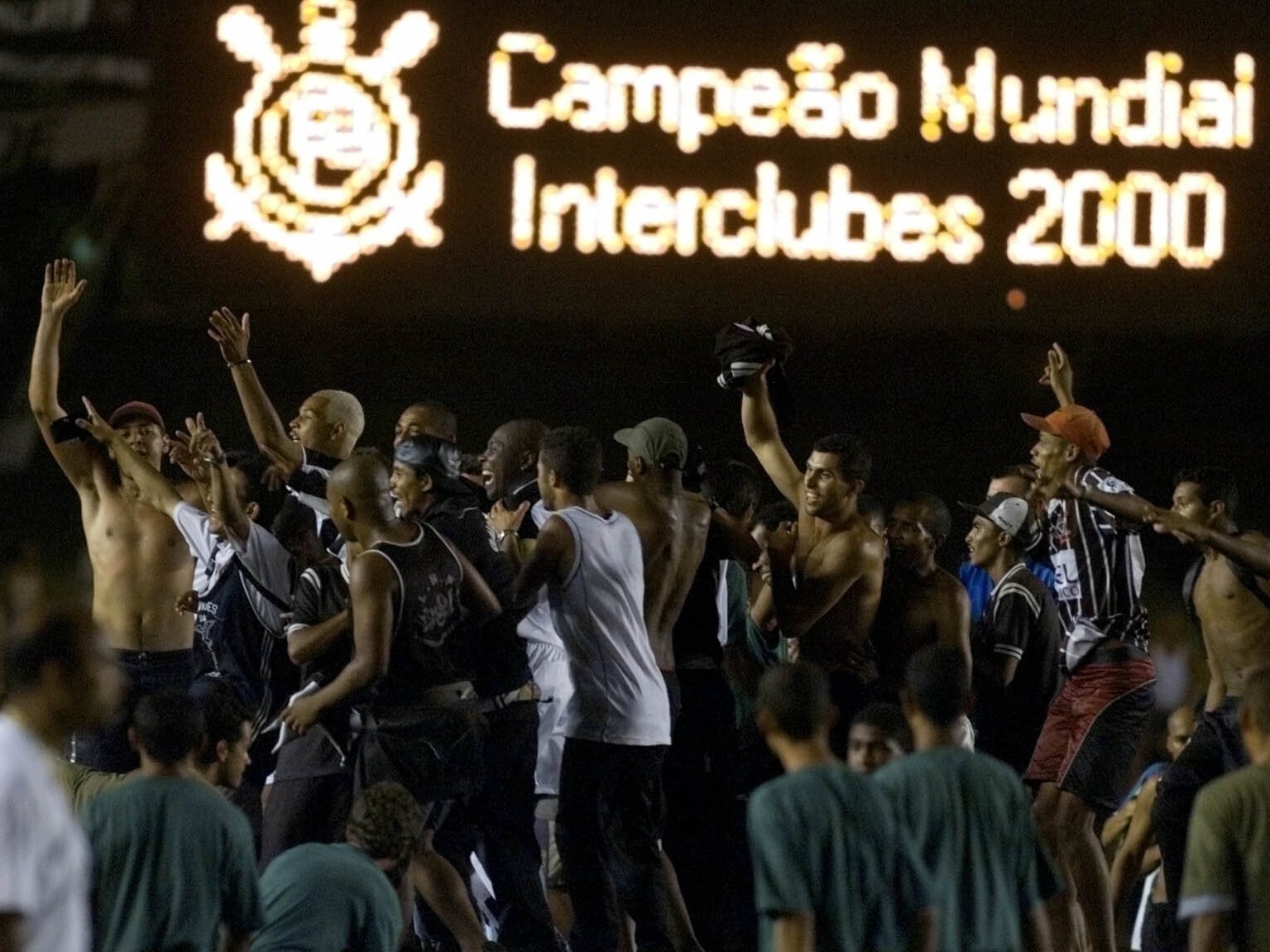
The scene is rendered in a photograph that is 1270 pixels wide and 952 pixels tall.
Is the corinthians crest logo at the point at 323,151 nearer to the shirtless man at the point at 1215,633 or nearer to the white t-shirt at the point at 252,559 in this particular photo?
the white t-shirt at the point at 252,559

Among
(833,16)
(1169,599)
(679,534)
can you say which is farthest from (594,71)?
(1169,599)

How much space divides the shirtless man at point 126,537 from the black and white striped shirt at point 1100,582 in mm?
2991

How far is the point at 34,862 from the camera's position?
3588 mm

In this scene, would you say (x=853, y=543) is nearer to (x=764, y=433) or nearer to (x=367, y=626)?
(x=764, y=433)

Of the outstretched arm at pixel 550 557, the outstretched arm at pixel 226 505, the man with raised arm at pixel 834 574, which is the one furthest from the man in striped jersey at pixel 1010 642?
the outstretched arm at pixel 226 505

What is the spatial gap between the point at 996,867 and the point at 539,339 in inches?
164

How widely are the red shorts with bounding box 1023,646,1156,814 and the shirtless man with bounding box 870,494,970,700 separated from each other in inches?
16.8

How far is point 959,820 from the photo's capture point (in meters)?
4.77

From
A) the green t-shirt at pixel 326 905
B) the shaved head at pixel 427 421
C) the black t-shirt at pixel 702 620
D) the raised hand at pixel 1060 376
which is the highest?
the raised hand at pixel 1060 376

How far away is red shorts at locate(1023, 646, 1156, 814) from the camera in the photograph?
7676 mm

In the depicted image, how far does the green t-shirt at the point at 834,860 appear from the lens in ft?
14.4

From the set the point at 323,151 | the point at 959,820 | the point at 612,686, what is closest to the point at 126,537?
the point at 323,151

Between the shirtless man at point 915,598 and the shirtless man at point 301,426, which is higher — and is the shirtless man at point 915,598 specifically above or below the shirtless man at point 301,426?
below

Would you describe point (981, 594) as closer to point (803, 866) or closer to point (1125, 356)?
point (1125, 356)
